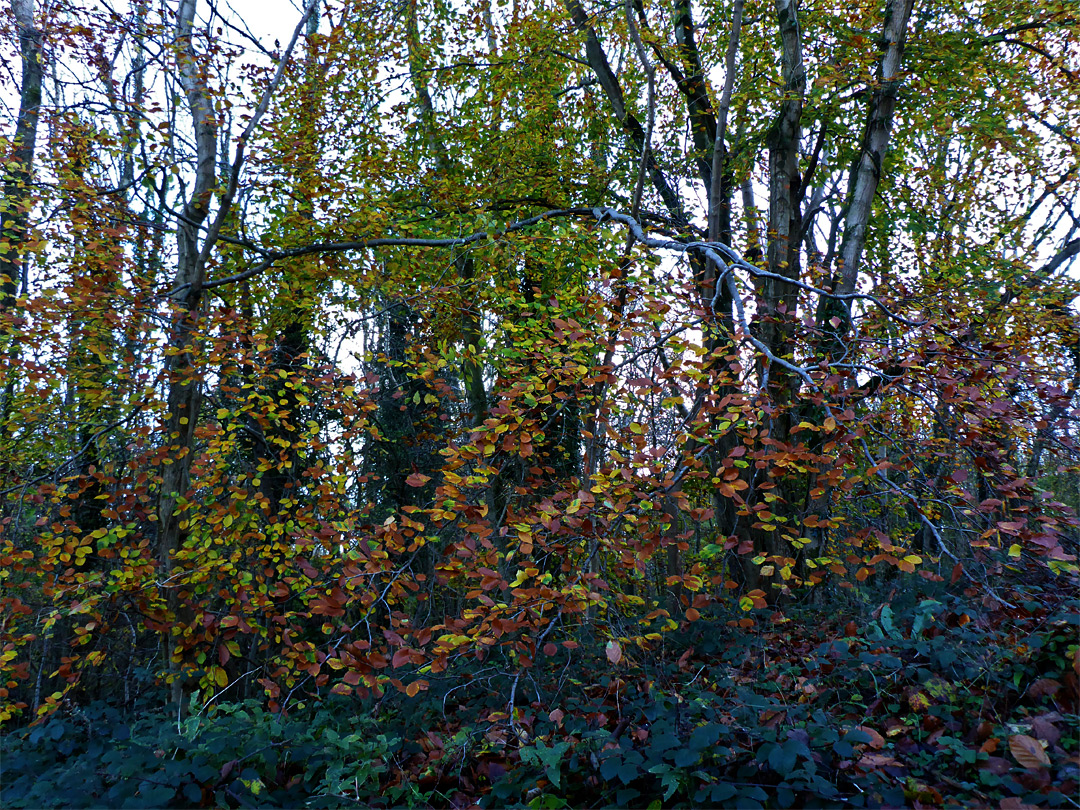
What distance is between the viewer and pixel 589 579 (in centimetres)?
321

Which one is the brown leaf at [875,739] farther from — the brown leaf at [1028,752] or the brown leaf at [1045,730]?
the brown leaf at [1045,730]

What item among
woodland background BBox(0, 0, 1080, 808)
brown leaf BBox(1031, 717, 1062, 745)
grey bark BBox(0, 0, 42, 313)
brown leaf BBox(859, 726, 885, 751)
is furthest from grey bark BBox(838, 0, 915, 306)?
grey bark BBox(0, 0, 42, 313)

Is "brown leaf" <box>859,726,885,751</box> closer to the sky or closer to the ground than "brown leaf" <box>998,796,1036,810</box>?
closer to the sky

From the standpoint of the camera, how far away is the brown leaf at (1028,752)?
2.54 meters

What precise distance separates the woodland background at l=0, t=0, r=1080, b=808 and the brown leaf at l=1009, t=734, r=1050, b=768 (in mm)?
13

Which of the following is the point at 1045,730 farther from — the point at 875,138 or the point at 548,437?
the point at 875,138

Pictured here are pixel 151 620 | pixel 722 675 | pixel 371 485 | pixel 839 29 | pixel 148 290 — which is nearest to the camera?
pixel 722 675

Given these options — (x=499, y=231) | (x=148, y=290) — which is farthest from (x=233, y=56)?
(x=499, y=231)

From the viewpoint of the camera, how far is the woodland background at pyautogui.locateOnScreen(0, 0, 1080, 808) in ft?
10.6

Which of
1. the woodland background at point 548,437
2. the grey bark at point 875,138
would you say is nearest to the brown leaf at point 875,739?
the woodland background at point 548,437

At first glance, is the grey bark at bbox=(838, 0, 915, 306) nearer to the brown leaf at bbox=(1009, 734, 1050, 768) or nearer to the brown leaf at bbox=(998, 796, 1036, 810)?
the brown leaf at bbox=(1009, 734, 1050, 768)

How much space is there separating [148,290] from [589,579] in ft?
15.0

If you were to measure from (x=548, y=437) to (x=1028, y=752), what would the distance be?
14.9 feet

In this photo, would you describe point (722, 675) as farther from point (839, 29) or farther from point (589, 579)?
point (839, 29)
